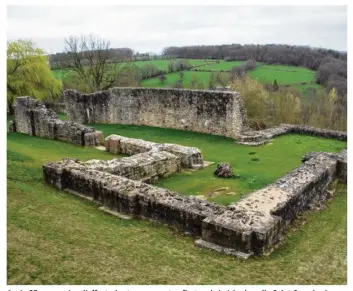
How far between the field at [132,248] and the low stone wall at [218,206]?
0.84 feet

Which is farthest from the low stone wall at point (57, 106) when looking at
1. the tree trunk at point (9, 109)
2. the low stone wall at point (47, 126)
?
the low stone wall at point (47, 126)

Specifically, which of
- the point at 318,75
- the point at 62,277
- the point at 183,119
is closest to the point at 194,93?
the point at 183,119

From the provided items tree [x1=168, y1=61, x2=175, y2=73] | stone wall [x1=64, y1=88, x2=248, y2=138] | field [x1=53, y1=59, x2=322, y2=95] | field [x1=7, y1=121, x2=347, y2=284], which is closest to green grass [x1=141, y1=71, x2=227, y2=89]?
field [x1=53, y1=59, x2=322, y2=95]

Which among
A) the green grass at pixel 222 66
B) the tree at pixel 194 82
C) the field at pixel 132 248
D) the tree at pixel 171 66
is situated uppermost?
the tree at pixel 171 66

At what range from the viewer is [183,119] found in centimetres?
1961

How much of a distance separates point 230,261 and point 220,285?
1173mm

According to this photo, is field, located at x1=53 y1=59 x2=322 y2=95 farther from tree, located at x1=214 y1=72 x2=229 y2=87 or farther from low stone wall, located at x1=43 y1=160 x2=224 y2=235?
low stone wall, located at x1=43 y1=160 x2=224 y2=235

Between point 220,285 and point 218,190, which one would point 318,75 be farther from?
point 220,285

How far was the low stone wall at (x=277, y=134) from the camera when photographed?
1700cm

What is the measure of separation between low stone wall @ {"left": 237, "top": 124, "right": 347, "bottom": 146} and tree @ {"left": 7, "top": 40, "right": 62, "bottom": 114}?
22.1m

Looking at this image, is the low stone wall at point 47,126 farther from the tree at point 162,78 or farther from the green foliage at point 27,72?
the tree at point 162,78

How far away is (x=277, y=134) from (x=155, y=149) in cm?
716

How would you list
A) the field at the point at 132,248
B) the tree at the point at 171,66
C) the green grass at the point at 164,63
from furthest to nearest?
1. the tree at the point at 171,66
2. the green grass at the point at 164,63
3. the field at the point at 132,248

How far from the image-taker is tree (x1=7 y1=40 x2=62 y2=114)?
32469mm
